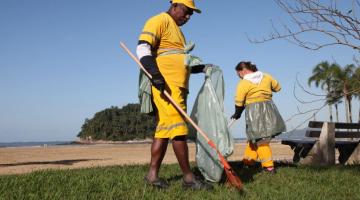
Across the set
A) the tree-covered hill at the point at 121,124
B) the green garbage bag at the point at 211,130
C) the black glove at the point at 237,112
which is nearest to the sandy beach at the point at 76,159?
the black glove at the point at 237,112

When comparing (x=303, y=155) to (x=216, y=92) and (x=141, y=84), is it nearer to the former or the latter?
(x=216, y=92)

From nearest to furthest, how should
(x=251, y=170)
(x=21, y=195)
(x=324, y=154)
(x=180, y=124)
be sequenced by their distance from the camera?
(x=21, y=195) < (x=180, y=124) < (x=251, y=170) < (x=324, y=154)

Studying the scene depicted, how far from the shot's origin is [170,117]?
4348 millimetres

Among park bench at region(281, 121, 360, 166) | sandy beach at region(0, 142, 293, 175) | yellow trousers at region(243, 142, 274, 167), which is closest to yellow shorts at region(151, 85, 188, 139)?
yellow trousers at region(243, 142, 274, 167)

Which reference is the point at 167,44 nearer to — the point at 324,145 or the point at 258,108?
the point at 258,108

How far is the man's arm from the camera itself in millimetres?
4172

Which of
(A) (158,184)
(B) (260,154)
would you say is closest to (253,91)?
(B) (260,154)

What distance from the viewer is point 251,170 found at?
6488 mm

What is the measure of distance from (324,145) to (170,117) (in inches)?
221

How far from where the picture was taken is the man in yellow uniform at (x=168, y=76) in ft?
14.3

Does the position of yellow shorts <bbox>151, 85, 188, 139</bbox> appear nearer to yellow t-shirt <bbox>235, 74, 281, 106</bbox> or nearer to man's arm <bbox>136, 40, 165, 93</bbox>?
man's arm <bbox>136, 40, 165, 93</bbox>

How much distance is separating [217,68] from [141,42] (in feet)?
3.35

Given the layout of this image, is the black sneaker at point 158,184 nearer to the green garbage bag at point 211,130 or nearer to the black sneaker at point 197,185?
the black sneaker at point 197,185

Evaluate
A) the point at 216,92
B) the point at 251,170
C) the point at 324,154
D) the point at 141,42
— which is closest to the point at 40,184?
the point at 141,42
